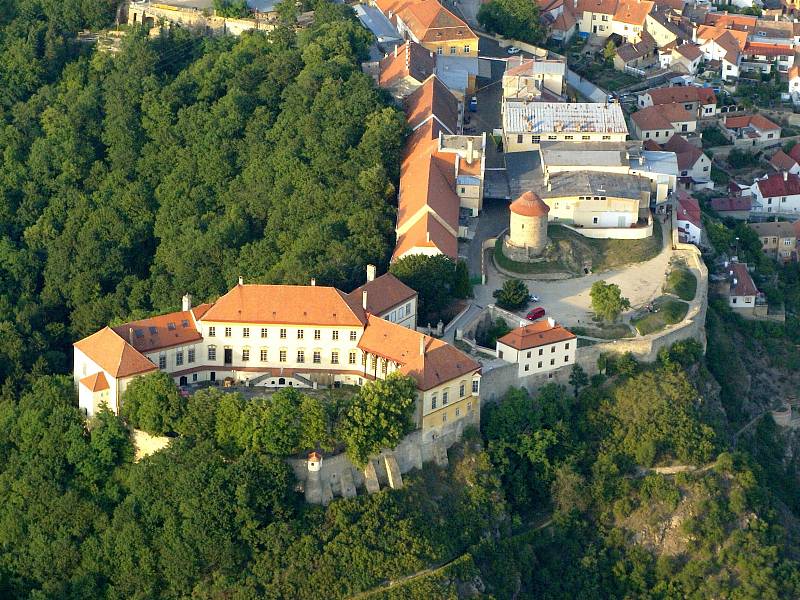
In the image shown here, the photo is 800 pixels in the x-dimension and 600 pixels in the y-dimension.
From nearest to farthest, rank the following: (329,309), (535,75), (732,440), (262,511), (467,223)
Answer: (262,511) → (329,309) → (732,440) → (467,223) → (535,75)

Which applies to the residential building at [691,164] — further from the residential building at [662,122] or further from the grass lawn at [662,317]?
the grass lawn at [662,317]

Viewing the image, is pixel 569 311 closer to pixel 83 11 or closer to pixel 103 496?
pixel 103 496

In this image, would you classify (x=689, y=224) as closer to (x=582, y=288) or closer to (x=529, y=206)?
(x=582, y=288)

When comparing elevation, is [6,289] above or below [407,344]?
below

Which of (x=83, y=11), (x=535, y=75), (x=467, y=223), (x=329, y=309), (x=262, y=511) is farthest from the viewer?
(x=83, y=11)

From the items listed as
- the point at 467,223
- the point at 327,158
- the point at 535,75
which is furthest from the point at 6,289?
the point at 535,75

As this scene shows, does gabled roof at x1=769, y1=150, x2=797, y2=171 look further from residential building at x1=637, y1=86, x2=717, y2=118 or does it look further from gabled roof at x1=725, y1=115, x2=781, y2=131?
residential building at x1=637, y1=86, x2=717, y2=118

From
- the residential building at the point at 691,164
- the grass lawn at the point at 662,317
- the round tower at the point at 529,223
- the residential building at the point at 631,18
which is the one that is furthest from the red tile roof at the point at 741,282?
the residential building at the point at 631,18

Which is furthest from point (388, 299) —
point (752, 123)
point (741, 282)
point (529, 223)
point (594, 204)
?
point (752, 123)
